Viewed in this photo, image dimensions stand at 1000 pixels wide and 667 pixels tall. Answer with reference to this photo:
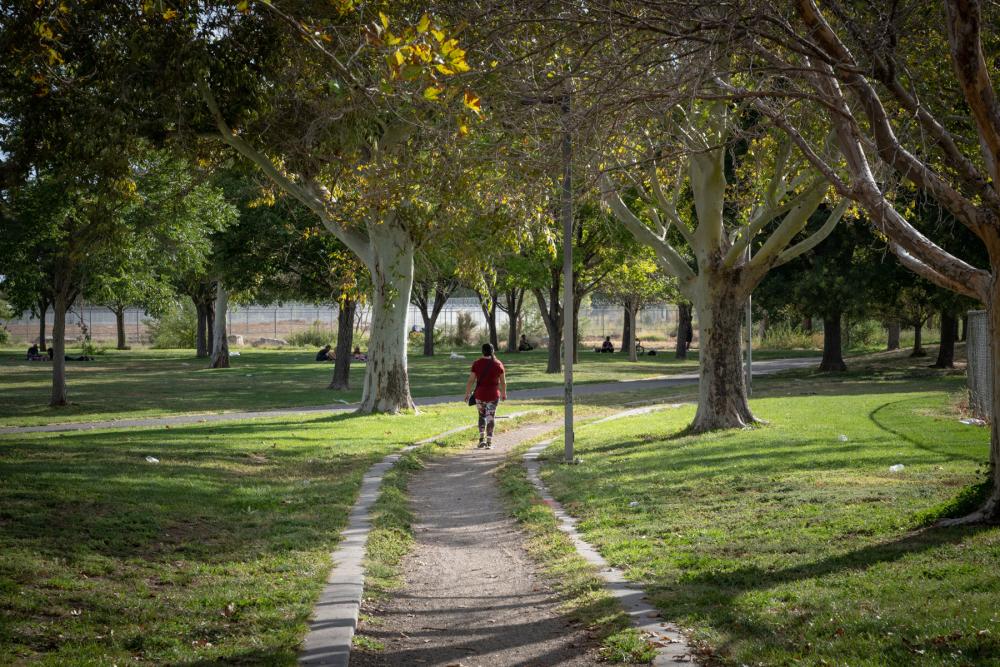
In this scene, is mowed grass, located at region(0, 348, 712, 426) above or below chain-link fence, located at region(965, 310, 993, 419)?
below

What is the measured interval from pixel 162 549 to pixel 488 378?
926 centimetres

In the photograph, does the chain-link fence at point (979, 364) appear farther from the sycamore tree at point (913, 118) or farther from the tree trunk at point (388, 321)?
the tree trunk at point (388, 321)

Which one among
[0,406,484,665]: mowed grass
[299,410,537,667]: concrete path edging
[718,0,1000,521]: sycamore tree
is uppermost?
[718,0,1000,521]: sycamore tree

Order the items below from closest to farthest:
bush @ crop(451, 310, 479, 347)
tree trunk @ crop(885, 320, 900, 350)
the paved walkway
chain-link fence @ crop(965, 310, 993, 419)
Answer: chain-link fence @ crop(965, 310, 993, 419), the paved walkway, tree trunk @ crop(885, 320, 900, 350), bush @ crop(451, 310, 479, 347)

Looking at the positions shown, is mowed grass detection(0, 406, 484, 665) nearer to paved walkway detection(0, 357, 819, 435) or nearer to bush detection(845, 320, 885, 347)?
paved walkway detection(0, 357, 819, 435)

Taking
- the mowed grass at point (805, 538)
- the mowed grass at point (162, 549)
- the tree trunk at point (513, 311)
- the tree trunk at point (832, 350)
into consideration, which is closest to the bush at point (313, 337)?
the tree trunk at point (513, 311)

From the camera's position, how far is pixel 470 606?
7.41 metres

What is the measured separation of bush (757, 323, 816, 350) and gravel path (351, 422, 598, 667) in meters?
52.9

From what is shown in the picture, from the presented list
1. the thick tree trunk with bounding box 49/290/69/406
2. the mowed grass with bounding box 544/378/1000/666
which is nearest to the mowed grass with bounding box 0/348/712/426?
the thick tree trunk with bounding box 49/290/69/406

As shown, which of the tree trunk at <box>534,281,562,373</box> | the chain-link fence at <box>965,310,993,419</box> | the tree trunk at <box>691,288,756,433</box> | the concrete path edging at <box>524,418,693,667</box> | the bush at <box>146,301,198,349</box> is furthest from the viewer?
the bush at <box>146,301,198,349</box>

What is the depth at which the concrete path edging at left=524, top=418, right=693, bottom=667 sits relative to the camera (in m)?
5.78

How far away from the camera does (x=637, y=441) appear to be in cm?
1705

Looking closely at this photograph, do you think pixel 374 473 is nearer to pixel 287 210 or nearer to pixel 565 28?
pixel 565 28

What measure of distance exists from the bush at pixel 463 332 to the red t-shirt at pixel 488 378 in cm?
5241
